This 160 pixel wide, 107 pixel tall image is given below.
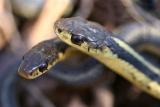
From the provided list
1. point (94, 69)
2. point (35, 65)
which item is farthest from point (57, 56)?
point (94, 69)

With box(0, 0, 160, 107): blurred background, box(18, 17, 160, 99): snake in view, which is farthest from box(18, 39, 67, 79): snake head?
box(0, 0, 160, 107): blurred background

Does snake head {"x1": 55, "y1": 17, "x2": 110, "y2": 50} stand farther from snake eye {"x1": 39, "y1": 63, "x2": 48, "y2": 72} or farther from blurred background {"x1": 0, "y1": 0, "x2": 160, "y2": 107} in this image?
blurred background {"x1": 0, "y1": 0, "x2": 160, "y2": 107}

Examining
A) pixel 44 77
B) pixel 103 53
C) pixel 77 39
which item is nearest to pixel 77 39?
pixel 77 39

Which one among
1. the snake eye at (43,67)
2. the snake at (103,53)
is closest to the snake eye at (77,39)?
the snake at (103,53)

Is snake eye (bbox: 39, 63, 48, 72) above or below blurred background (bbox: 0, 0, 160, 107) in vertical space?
above

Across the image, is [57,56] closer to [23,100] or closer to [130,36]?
[23,100]

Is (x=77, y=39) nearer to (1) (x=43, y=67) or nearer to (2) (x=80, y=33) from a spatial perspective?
(2) (x=80, y=33)

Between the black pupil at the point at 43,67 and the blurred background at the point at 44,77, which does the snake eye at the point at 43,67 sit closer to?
the black pupil at the point at 43,67
